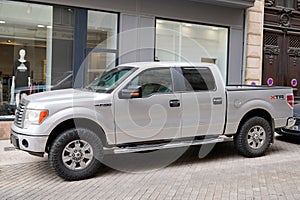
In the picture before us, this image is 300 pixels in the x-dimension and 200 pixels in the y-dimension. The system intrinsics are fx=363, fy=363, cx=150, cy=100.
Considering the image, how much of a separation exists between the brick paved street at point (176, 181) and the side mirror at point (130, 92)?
1458mm

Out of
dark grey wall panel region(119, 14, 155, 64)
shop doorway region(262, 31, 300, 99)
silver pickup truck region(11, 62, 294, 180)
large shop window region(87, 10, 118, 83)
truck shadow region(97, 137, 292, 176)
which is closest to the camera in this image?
silver pickup truck region(11, 62, 294, 180)

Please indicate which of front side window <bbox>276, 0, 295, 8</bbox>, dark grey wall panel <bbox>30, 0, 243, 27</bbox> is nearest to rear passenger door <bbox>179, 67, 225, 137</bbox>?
dark grey wall panel <bbox>30, 0, 243, 27</bbox>

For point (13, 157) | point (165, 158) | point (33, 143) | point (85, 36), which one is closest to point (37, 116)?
point (33, 143)

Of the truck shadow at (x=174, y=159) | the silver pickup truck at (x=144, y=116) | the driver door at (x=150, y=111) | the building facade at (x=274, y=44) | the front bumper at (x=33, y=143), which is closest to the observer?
the front bumper at (x=33, y=143)

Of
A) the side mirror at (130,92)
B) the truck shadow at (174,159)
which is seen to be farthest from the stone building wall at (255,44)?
the side mirror at (130,92)

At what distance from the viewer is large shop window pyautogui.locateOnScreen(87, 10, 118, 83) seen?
11039 millimetres

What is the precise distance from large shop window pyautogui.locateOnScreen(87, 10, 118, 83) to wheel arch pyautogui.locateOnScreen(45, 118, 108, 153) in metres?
4.64

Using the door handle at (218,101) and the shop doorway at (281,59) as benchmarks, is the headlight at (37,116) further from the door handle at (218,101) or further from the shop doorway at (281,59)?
the shop doorway at (281,59)

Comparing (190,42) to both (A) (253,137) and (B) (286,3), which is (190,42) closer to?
(B) (286,3)

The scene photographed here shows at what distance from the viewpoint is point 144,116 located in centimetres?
680

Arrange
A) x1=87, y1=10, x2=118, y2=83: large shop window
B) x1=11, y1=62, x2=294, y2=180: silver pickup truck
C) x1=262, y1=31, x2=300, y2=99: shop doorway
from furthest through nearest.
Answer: x1=262, y1=31, x2=300, y2=99: shop doorway
x1=87, y1=10, x2=118, y2=83: large shop window
x1=11, y1=62, x2=294, y2=180: silver pickup truck

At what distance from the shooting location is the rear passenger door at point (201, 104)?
727 centimetres

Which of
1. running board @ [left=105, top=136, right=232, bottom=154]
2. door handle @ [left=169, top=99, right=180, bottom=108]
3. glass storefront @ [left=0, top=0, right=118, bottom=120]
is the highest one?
glass storefront @ [left=0, top=0, right=118, bottom=120]

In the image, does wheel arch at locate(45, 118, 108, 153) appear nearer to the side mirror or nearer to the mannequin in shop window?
the side mirror
